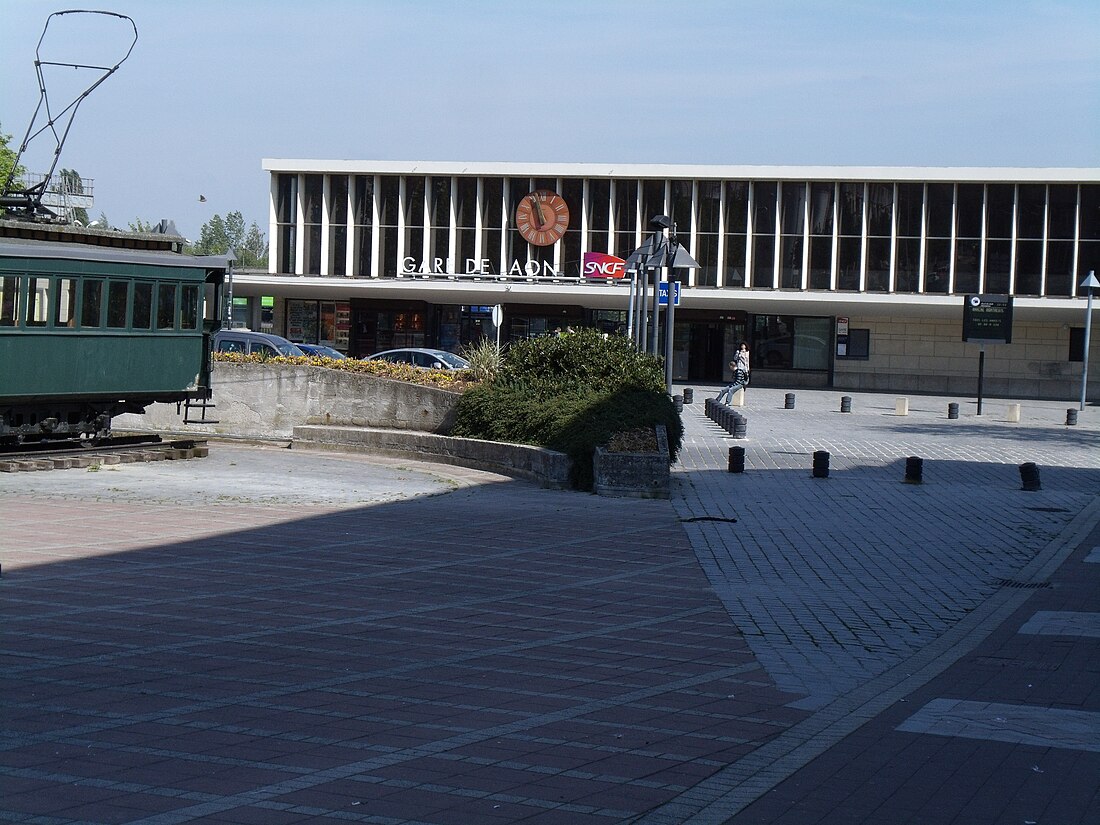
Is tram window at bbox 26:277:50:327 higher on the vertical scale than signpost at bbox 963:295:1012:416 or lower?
lower

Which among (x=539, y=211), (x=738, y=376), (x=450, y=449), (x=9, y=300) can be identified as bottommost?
(x=450, y=449)

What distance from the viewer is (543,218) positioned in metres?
54.7

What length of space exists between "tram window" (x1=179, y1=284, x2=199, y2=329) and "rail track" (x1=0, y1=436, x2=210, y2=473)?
1.86 m

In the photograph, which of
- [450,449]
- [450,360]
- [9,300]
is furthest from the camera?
[450,360]

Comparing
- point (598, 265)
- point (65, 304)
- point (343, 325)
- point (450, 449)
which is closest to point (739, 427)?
point (450, 449)

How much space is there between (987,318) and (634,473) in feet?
81.2

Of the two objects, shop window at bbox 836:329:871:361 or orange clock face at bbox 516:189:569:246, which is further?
orange clock face at bbox 516:189:569:246

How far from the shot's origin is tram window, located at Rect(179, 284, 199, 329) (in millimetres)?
19422

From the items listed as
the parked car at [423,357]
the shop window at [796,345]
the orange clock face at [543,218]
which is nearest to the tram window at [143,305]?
the parked car at [423,357]

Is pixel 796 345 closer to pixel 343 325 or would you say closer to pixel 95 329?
pixel 343 325

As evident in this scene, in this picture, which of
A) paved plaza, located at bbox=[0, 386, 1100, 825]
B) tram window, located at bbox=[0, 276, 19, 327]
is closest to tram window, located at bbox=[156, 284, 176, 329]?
tram window, located at bbox=[0, 276, 19, 327]

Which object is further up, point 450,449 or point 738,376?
point 738,376

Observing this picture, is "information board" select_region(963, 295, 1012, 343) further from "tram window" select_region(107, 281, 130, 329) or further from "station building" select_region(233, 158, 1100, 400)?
"tram window" select_region(107, 281, 130, 329)

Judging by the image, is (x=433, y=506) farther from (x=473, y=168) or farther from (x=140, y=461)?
(x=473, y=168)
